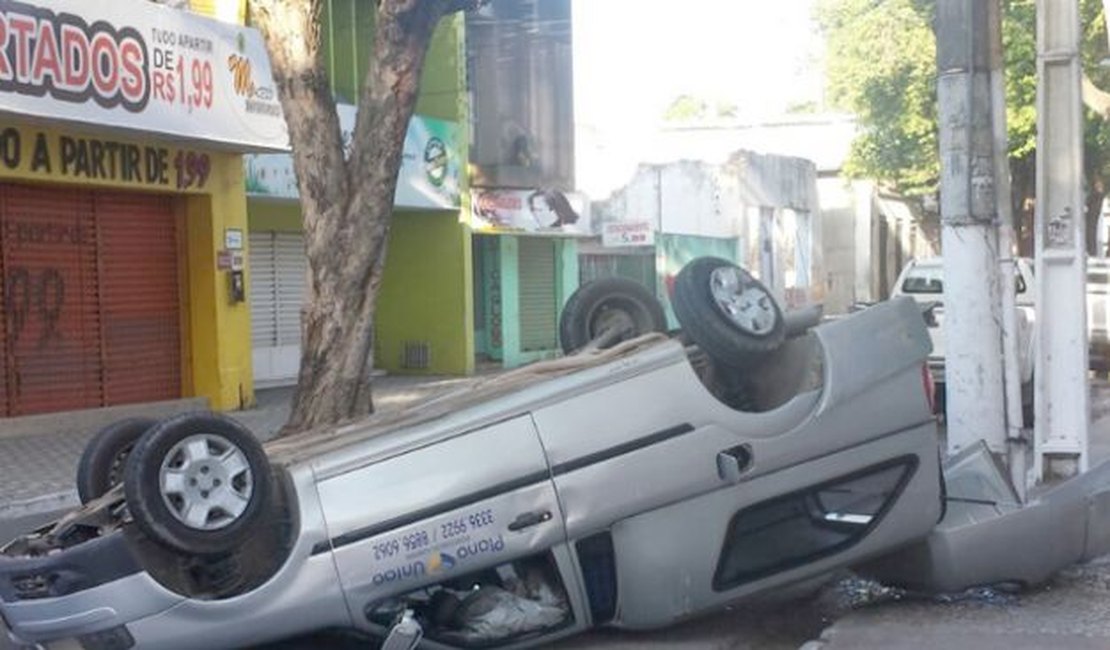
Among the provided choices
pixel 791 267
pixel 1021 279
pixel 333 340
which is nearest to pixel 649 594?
pixel 333 340

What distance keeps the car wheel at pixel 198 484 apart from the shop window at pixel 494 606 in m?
0.73

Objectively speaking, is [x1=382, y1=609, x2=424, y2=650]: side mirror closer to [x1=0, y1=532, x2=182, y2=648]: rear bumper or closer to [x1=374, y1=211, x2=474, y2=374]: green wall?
[x1=0, y1=532, x2=182, y2=648]: rear bumper

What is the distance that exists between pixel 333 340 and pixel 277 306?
10.0 m

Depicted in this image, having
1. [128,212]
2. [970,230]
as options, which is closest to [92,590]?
[970,230]

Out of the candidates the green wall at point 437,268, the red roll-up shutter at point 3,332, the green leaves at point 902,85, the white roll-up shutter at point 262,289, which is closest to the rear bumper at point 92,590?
the red roll-up shutter at point 3,332

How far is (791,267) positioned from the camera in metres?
37.3

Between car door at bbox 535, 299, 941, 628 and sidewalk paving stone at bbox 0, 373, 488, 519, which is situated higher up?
car door at bbox 535, 299, 941, 628

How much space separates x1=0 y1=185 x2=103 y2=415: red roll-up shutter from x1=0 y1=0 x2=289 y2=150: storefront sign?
1.64m

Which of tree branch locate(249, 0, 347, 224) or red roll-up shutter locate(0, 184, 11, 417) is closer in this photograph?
tree branch locate(249, 0, 347, 224)

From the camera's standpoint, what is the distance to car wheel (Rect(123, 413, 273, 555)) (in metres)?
5.18

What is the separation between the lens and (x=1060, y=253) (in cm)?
970

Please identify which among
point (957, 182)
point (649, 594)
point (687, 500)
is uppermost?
point (957, 182)

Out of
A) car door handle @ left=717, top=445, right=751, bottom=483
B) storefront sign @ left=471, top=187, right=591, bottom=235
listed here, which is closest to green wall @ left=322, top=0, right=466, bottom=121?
storefront sign @ left=471, top=187, right=591, bottom=235

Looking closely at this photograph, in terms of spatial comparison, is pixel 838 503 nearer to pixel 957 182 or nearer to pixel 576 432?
pixel 576 432
